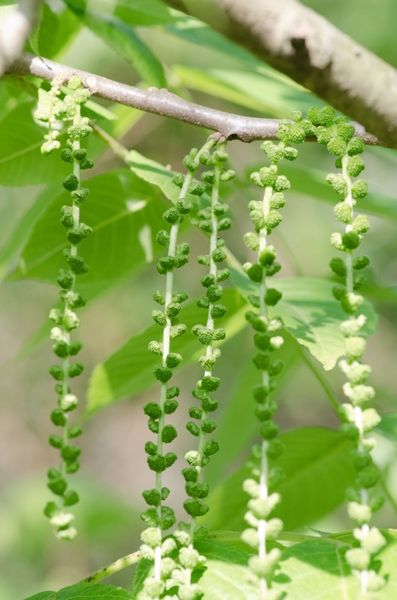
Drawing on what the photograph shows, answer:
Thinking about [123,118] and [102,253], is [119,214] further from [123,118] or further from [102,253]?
[123,118]

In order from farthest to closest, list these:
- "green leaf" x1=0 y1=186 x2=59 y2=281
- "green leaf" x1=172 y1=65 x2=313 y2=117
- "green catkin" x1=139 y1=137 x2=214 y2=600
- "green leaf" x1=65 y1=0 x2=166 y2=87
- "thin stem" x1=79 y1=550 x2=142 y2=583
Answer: "green leaf" x1=172 y1=65 x2=313 y2=117, "green leaf" x1=0 y1=186 x2=59 y2=281, "green leaf" x1=65 y1=0 x2=166 y2=87, "thin stem" x1=79 y1=550 x2=142 y2=583, "green catkin" x1=139 y1=137 x2=214 y2=600

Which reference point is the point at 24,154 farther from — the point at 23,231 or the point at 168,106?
the point at 168,106

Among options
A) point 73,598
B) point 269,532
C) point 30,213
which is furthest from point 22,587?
point 269,532

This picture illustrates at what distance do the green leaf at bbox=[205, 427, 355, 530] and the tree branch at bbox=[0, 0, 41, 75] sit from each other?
102 cm

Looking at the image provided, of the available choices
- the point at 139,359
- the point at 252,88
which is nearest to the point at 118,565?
the point at 139,359

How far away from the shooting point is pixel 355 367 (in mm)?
895

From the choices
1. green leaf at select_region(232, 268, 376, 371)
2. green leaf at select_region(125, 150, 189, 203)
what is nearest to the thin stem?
green leaf at select_region(232, 268, 376, 371)

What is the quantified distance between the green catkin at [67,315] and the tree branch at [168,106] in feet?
0.09

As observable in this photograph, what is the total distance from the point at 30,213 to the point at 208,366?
0.99 metres

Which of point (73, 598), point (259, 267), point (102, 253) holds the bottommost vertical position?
point (73, 598)

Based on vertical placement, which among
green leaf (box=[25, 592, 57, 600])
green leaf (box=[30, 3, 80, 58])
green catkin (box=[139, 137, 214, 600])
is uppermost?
green leaf (box=[30, 3, 80, 58])

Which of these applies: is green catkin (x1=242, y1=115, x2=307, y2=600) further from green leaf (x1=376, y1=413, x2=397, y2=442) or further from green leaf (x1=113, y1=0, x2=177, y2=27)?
green leaf (x1=113, y1=0, x2=177, y2=27)

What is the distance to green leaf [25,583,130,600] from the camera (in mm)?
1062

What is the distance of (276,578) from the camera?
3.26ft
